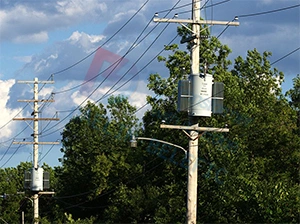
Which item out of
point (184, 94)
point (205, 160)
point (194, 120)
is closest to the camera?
point (184, 94)

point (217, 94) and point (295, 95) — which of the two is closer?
point (217, 94)

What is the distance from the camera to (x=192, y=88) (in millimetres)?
29609

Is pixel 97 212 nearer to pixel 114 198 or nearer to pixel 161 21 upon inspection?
pixel 114 198

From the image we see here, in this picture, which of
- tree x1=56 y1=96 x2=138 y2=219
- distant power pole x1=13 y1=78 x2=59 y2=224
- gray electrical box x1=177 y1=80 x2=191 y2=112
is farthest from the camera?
tree x1=56 y1=96 x2=138 y2=219

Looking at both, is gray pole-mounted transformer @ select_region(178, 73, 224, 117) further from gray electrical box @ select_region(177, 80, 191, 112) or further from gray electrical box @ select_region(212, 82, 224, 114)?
gray electrical box @ select_region(212, 82, 224, 114)

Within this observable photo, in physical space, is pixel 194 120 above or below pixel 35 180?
above

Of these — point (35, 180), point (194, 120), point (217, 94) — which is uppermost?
point (217, 94)

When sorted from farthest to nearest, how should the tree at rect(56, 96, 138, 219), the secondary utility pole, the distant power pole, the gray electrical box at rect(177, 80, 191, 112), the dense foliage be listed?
the tree at rect(56, 96, 138, 219), the distant power pole, the dense foliage, the secondary utility pole, the gray electrical box at rect(177, 80, 191, 112)

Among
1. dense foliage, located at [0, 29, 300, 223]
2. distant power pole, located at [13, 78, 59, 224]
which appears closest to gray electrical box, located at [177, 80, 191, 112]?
dense foliage, located at [0, 29, 300, 223]

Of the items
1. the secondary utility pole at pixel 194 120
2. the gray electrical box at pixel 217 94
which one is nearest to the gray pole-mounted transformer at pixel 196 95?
the secondary utility pole at pixel 194 120

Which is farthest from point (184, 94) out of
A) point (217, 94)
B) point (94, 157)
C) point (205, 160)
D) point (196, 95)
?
point (94, 157)

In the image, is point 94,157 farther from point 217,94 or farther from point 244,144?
Answer: point 217,94

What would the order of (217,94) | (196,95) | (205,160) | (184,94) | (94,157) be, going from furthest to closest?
(94,157) → (205,160) → (217,94) → (196,95) → (184,94)

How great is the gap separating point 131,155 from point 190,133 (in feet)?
170
